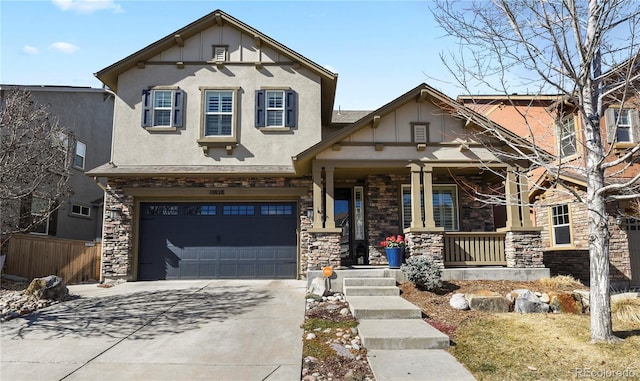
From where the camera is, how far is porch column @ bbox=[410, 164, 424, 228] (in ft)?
34.8

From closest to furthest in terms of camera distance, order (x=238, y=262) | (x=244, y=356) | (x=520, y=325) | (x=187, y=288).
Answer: (x=244, y=356) → (x=520, y=325) → (x=187, y=288) → (x=238, y=262)

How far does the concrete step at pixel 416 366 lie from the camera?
4.82 m

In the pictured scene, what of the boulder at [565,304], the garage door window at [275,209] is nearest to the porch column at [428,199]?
the boulder at [565,304]

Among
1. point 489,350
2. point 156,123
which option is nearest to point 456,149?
point 489,350

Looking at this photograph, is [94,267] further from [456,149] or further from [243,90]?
[456,149]

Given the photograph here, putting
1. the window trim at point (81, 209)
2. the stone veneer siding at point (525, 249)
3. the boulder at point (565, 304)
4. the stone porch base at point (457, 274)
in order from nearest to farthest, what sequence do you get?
the boulder at point (565, 304), the stone porch base at point (457, 274), the stone veneer siding at point (525, 249), the window trim at point (81, 209)

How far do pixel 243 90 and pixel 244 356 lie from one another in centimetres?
904

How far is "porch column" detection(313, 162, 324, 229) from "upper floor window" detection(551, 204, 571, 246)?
26.4 feet

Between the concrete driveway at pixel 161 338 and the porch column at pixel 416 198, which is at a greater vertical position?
the porch column at pixel 416 198

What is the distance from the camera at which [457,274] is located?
10.1 meters

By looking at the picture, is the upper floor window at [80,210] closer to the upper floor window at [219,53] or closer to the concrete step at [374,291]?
the upper floor window at [219,53]

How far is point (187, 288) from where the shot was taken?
1060 centimetres

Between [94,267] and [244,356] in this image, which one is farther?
[94,267]

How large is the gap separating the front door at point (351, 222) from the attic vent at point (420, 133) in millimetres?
2621
